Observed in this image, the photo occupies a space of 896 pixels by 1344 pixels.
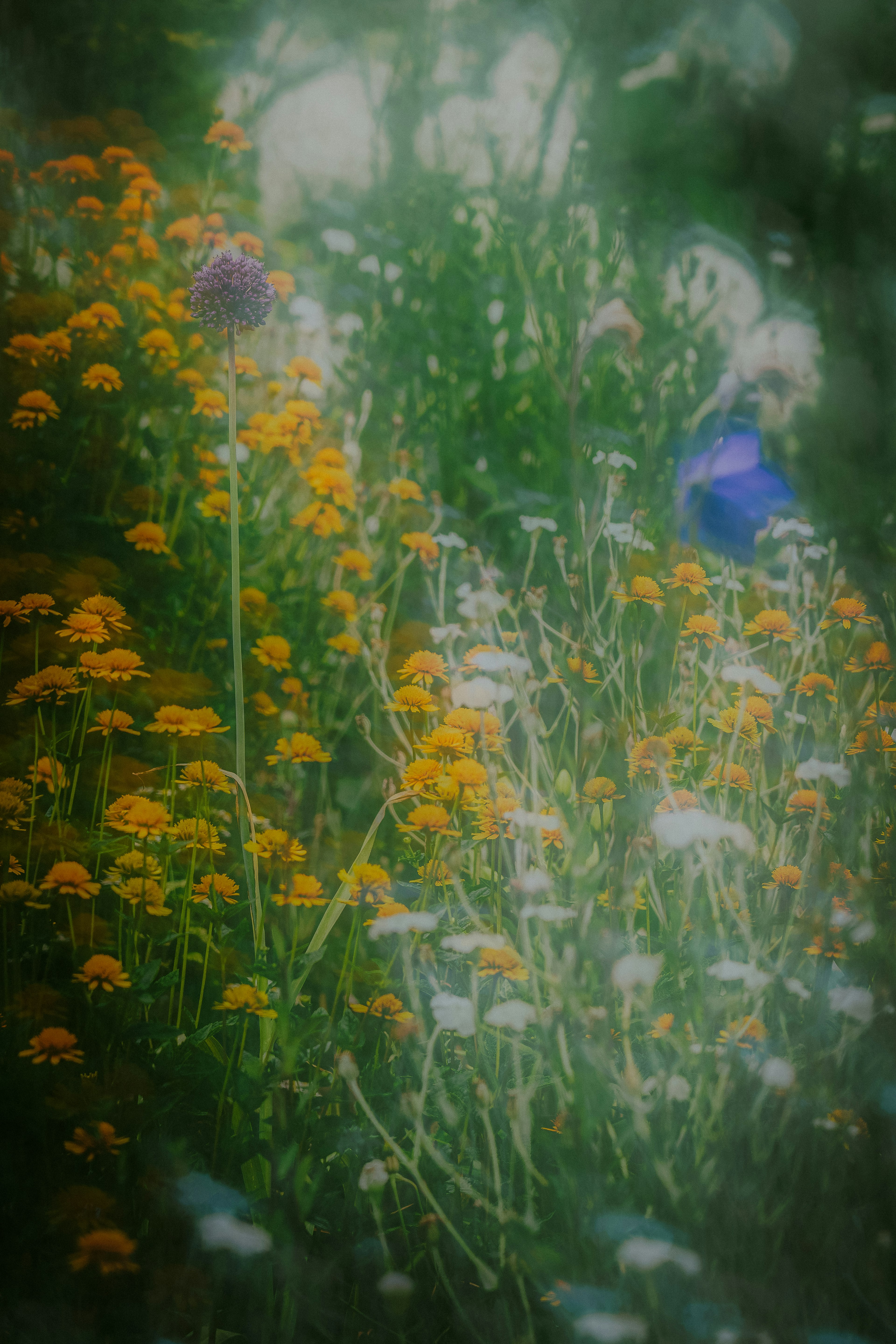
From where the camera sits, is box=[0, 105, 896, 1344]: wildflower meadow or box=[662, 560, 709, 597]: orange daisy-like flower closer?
box=[0, 105, 896, 1344]: wildflower meadow

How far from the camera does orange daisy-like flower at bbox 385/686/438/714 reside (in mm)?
886

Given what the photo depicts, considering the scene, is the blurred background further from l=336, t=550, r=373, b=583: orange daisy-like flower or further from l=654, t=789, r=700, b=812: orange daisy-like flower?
l=654, t=789, r=700, b=812: orange daisy-like flower

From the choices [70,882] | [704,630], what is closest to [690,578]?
[704,630]

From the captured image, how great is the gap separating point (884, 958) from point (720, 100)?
131 centimetres

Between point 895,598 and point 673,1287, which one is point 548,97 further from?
point 673,1287

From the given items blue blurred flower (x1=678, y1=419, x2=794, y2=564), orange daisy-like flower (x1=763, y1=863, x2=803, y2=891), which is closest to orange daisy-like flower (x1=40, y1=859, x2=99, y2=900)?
orange daisy-like flower (x1=763, y1=863, x2=803, y2=891)

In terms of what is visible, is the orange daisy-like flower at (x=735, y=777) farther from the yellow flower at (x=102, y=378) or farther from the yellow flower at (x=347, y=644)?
the yellow flower at (x=102, y=378)

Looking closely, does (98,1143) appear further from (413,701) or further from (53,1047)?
(413,701)

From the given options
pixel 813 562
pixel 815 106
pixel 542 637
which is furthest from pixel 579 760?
pixel 815 106

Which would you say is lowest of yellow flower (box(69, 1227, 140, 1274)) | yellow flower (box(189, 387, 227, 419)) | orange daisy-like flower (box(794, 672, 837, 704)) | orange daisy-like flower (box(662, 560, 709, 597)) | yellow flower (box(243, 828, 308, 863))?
yellow flower (box(69, 1227, 140, 1274))

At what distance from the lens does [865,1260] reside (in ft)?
1.99

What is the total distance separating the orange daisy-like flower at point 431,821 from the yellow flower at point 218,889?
17 cm

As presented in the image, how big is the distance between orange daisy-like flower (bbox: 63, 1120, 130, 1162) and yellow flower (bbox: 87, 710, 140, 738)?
343mm

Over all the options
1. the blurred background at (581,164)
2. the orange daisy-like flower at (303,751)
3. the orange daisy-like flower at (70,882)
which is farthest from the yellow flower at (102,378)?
the orange daisy-like flower at (70,882)
